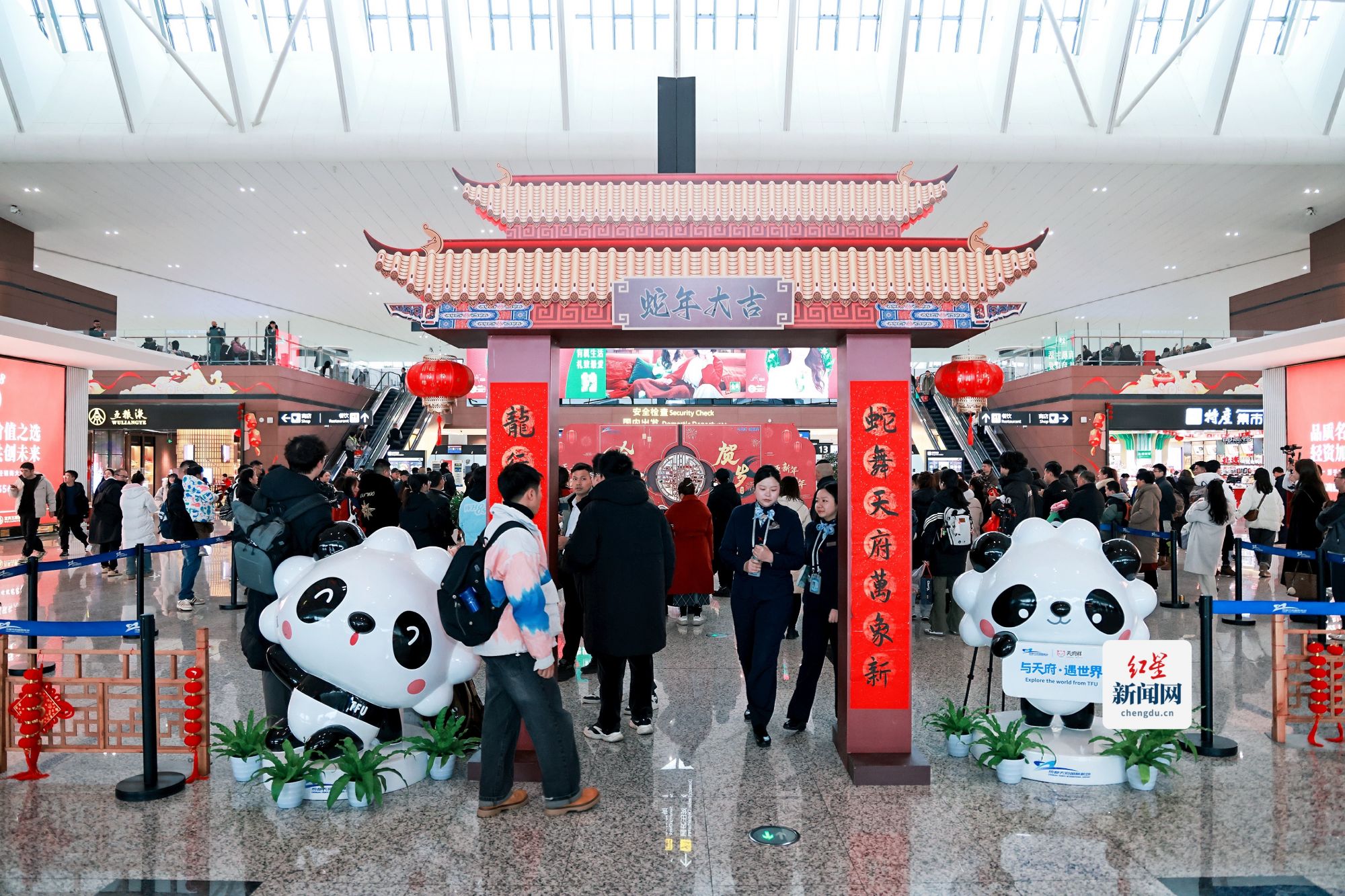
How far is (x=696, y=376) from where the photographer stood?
60.5 feet

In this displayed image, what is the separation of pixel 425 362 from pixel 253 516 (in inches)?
86.1

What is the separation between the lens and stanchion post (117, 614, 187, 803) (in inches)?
145

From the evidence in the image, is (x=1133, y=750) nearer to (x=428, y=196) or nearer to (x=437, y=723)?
(x=437, y=723)

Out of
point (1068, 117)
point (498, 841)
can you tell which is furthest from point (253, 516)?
point (1068, 117)

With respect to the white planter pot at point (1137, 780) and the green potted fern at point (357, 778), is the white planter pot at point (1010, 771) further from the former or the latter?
the green potted fern at point (357, 778)

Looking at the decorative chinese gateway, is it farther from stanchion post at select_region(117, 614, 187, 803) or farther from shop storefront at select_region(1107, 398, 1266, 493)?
shop storefront at select_region(1107, 398, 1266, 493)

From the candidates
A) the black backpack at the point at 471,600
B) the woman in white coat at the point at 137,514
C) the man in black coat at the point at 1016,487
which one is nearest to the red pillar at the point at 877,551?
the black backpack at the point at 471,600

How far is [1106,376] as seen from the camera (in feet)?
62.4

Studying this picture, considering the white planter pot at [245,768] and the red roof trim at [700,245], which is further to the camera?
the red roof trim at [700,245]

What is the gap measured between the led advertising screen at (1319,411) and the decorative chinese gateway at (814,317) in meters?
12.6

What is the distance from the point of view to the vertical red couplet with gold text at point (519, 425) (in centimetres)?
441

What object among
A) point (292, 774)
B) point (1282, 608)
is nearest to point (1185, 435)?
point (1282, 608)

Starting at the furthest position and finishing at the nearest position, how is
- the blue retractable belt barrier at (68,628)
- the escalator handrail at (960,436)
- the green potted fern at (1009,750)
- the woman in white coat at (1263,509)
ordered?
the escalator handrail at (960,436) < the woman in white coat at (1263,509) < the green potted fern at (1009,750) < the blue retractable belt barrier at (68,628)

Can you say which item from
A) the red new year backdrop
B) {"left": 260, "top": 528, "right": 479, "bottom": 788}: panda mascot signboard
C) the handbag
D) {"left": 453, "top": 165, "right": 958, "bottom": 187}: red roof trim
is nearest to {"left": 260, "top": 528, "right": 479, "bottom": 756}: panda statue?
{"left": 260, "top": 528, "right": 479, "bottom": 788}: panda mascot signboard
